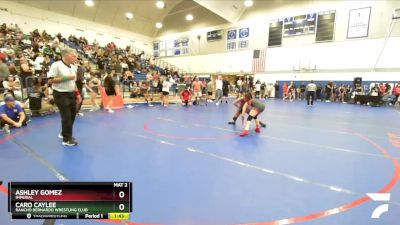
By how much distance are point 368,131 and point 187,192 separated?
20.5 ft

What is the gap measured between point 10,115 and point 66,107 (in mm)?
2396

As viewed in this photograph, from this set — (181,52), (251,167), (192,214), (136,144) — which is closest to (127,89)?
(136,144)

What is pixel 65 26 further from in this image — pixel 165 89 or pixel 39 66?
pixel 165 89

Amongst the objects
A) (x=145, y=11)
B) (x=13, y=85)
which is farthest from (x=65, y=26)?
(x=13, y=85)

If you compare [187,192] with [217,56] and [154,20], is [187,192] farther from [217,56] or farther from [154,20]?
[154,20]

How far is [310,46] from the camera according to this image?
63.5ft

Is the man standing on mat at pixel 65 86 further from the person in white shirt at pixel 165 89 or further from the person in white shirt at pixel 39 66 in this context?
the person in white shirt at pixel 165 89

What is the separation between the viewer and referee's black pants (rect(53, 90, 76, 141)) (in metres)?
4.26

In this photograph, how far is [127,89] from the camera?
14.2 metres

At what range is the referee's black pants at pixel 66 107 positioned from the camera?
426 cm

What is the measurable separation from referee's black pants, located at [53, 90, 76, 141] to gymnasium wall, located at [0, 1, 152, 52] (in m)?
20.4
